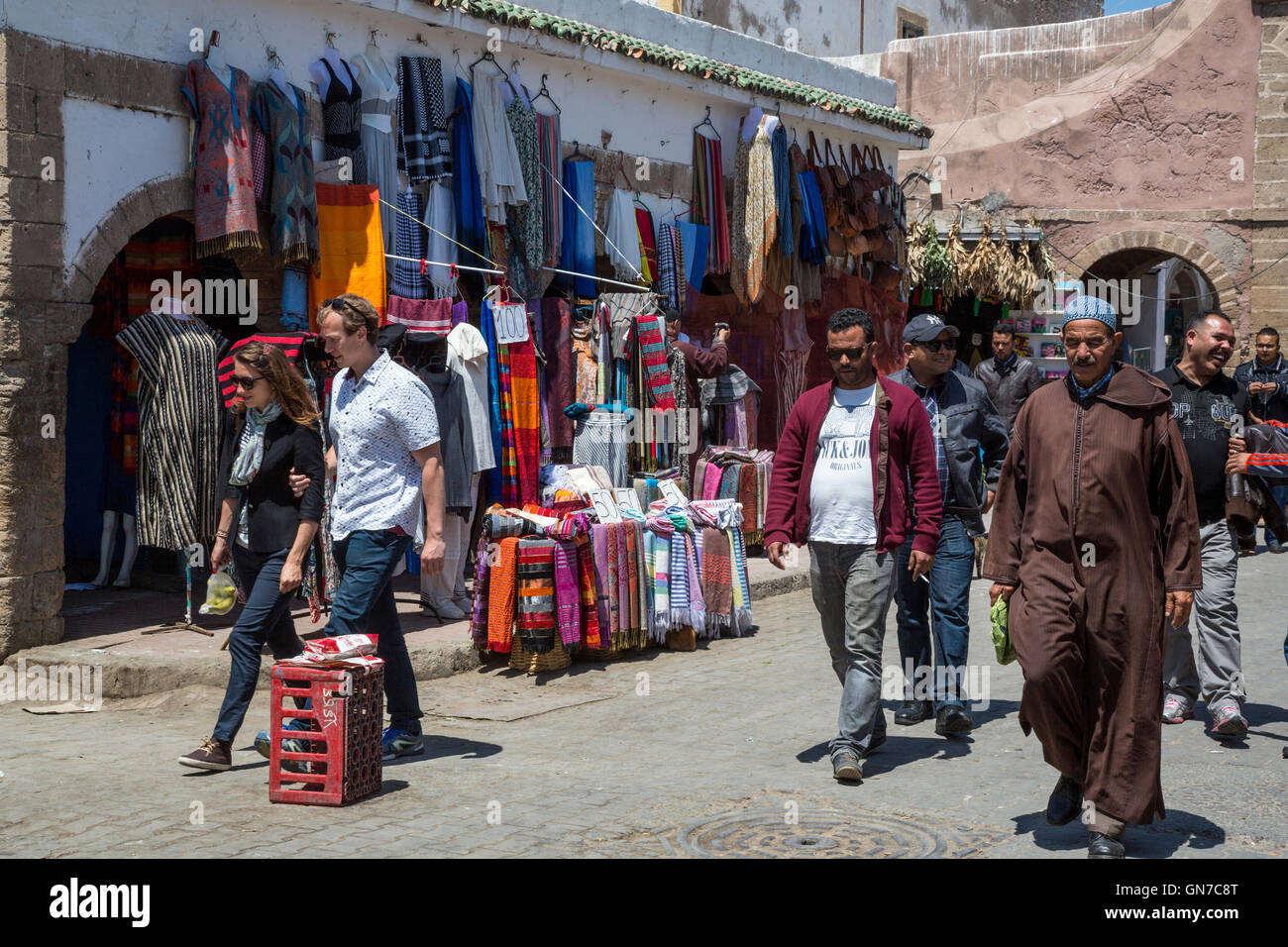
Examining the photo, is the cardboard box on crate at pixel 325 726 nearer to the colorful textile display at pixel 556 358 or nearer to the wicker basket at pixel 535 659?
the wicker basket at pixel 535 659

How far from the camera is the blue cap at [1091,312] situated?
5148 mm

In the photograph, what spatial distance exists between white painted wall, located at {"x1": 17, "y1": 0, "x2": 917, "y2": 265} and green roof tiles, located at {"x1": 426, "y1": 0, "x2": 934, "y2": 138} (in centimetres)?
9

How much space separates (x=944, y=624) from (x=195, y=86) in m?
5.53

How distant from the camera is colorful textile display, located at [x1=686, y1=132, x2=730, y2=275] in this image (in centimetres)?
1347

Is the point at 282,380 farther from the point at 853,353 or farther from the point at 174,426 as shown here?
the point at 174,426

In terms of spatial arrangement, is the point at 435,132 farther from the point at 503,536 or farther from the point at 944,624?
the point at 944,624

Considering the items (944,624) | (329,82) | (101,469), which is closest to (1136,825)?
(944,624)

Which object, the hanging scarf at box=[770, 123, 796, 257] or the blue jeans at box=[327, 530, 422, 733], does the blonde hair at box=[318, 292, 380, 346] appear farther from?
the hanging scarf at box=[770, 123, 796, 257]

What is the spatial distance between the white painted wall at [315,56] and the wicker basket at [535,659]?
3.39 meters

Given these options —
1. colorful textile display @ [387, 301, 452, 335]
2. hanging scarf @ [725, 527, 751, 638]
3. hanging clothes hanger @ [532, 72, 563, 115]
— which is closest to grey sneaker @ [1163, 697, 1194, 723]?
hanging scarf @ [725, 527, 751, 638]

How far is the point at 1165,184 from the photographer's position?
21516mm

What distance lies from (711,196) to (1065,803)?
9309 millimetres

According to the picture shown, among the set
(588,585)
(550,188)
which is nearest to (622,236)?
(550,188)

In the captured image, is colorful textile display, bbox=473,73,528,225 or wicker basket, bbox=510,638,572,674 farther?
colorful textile display, bbox=473,73,528,225
